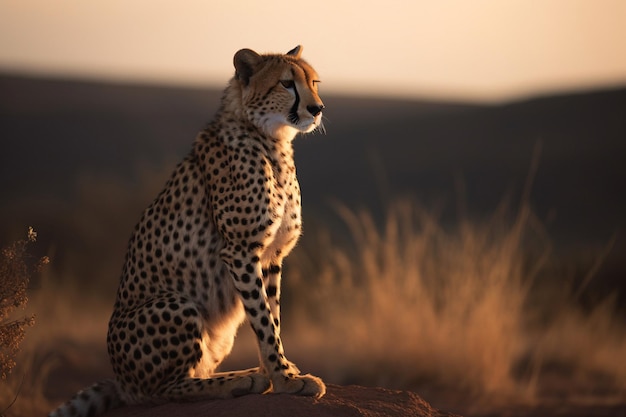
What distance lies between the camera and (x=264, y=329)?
3.80 m

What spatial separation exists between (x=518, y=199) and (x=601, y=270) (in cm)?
1055

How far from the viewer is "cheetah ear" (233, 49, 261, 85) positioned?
4078 millimetres

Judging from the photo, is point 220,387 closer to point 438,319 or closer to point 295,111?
point 295,111

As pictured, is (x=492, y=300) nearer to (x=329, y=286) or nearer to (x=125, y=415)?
(x=329, y=286)

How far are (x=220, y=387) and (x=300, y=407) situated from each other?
372 millimetres

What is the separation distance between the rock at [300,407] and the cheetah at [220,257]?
0.10 metres

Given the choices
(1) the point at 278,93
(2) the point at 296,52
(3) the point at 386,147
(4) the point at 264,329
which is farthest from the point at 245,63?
(3) the point at 386,147

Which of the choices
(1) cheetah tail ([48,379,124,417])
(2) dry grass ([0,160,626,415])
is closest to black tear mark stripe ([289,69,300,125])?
(1) cheetah tail ([48,379,124,417])

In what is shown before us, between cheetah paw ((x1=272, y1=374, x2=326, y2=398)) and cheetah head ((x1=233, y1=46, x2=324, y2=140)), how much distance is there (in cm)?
102

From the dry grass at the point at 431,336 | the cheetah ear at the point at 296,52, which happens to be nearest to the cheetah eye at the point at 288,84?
the cheetah ear at the point at 296,52

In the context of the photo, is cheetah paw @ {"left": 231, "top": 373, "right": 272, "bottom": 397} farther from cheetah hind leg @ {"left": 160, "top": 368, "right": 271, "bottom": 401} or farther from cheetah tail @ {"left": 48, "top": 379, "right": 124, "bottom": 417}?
cheetah tail @ {"left": 48, "top": 379, "right": 124, "bottom": 417}

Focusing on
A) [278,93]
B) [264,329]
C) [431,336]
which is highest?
[278,93]

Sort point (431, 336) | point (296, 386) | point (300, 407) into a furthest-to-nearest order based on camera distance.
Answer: point (431, 336) → point (296, 386) → point (300, 407)

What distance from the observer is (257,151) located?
13.1 ft
